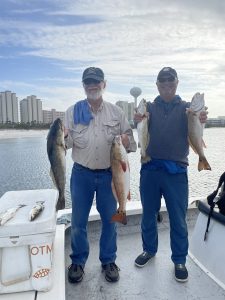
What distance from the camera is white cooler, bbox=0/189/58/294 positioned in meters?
2.42

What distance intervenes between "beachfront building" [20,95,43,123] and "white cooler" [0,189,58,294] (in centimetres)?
5947

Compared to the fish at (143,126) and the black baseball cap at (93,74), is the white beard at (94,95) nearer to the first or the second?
the black baseball cap at (93,74)

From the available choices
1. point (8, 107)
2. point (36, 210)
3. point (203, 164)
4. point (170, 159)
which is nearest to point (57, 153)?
point (36, 210)

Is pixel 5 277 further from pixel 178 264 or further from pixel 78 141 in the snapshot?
pixel 178 264

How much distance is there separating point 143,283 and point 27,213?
55.5 inches

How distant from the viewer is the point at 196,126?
10.3ft

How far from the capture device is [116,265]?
3520 millimetres

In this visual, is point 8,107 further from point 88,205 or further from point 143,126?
point 143,126

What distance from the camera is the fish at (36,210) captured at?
2.56 metres

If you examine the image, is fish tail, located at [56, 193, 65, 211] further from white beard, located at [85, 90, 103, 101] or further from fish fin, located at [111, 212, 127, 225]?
white beard, located at [85, 90, 103, 101]

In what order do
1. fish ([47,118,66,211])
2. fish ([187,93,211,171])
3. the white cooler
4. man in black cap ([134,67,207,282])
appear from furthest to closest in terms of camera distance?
man in black cap ([134,67,207,282])
fish ([187,93,211,171])
fish ([47,118,66,211])
the white cooler

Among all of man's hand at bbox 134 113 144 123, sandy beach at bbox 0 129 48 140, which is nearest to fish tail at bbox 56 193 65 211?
man's hand at bbox 134 113 144 123

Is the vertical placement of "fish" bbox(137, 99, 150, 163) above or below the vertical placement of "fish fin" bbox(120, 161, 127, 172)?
above

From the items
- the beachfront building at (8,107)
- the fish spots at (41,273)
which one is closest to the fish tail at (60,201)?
the fish spots at (41,273)
